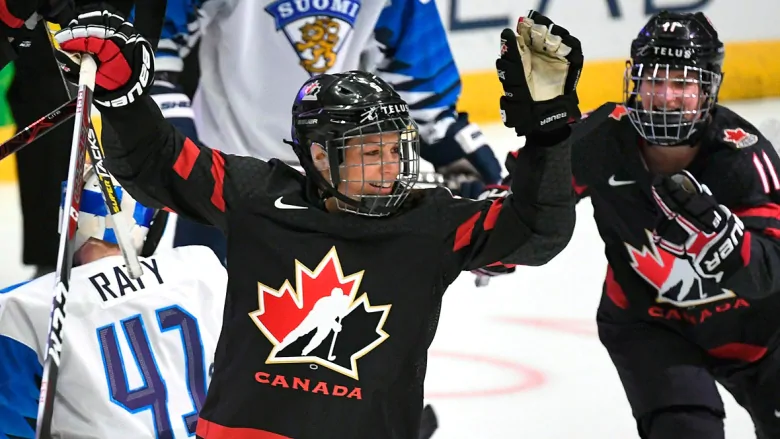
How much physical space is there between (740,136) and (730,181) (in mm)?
108

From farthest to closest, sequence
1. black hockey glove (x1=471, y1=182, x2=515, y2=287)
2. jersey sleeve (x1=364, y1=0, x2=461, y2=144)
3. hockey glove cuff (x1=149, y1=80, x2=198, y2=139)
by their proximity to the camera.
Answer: jersey sleeve (x1=364, y1=0, x2=461, y2=144)
hockey glove cuff (x1=149, y1=80, x2=198, y2=139)
black hockey glove (x1=471, y1=182, x2=515, y2=287)

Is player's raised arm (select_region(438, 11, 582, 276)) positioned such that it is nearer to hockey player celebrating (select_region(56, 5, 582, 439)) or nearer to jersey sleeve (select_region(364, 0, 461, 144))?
hockey player celebrating (select_region(56, 5, 582, 439))

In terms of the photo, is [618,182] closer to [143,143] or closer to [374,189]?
[374,189]

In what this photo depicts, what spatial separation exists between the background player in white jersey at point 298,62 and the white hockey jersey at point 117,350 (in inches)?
23.0

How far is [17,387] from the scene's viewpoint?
2303mm

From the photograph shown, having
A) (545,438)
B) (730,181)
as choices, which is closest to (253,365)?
(730,181)

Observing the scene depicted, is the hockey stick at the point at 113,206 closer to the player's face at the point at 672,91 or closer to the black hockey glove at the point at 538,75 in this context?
the black hockey glove at the point at 538,75

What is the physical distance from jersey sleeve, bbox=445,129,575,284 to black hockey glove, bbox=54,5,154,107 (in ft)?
1.67

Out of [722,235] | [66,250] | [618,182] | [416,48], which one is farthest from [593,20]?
[66,250]

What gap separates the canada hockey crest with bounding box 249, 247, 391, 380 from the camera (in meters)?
1.98

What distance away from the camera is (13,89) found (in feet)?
11.7

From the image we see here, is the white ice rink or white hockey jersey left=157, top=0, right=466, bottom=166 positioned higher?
white hockey jersey left=157, top=0, right=466, bottom=166

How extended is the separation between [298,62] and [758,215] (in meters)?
1.18

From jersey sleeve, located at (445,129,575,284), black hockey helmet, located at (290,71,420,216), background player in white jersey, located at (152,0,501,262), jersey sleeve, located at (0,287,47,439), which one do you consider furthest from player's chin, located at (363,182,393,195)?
background player in white jersey, located at (152,0,501,262)
